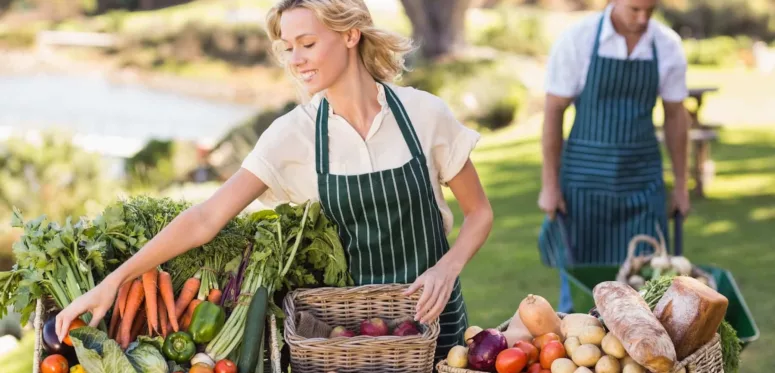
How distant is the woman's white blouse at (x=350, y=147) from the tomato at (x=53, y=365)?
0.74 metres

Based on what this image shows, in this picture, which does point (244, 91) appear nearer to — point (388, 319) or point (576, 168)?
point (576, 168)

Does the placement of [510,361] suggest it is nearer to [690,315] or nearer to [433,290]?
[433,290]

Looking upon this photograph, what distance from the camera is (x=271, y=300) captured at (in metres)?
2.79

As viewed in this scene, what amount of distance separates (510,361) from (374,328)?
392 millimetres

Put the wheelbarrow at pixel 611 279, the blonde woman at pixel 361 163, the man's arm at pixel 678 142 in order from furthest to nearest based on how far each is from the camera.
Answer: the man's arm at pixel 678 142 → the wheelbarrow at pixel 611 279 → the blonde woman at pixel 361 163

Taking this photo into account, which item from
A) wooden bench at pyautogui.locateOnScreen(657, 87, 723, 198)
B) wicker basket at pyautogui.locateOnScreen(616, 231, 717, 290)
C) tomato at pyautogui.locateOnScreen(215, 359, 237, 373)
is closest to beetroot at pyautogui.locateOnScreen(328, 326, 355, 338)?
tomato at pyautogui.locateOnScreen(215, 359, 237, 373)

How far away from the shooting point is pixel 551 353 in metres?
2.61

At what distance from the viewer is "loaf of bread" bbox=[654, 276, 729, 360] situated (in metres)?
2.66

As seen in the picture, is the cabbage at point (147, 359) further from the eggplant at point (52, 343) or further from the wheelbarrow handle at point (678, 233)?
the wheelbarrow handle at point (678, 233)

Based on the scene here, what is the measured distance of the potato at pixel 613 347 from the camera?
2570 millimetres

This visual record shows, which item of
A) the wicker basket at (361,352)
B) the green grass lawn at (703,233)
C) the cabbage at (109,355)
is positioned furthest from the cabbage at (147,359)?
the green grass lawn at (703,233)

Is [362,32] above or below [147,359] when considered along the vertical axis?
above

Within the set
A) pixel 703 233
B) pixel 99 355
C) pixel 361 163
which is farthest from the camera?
pixel 703 233

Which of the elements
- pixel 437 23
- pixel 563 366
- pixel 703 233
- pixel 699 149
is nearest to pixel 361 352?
pixel 563 366
